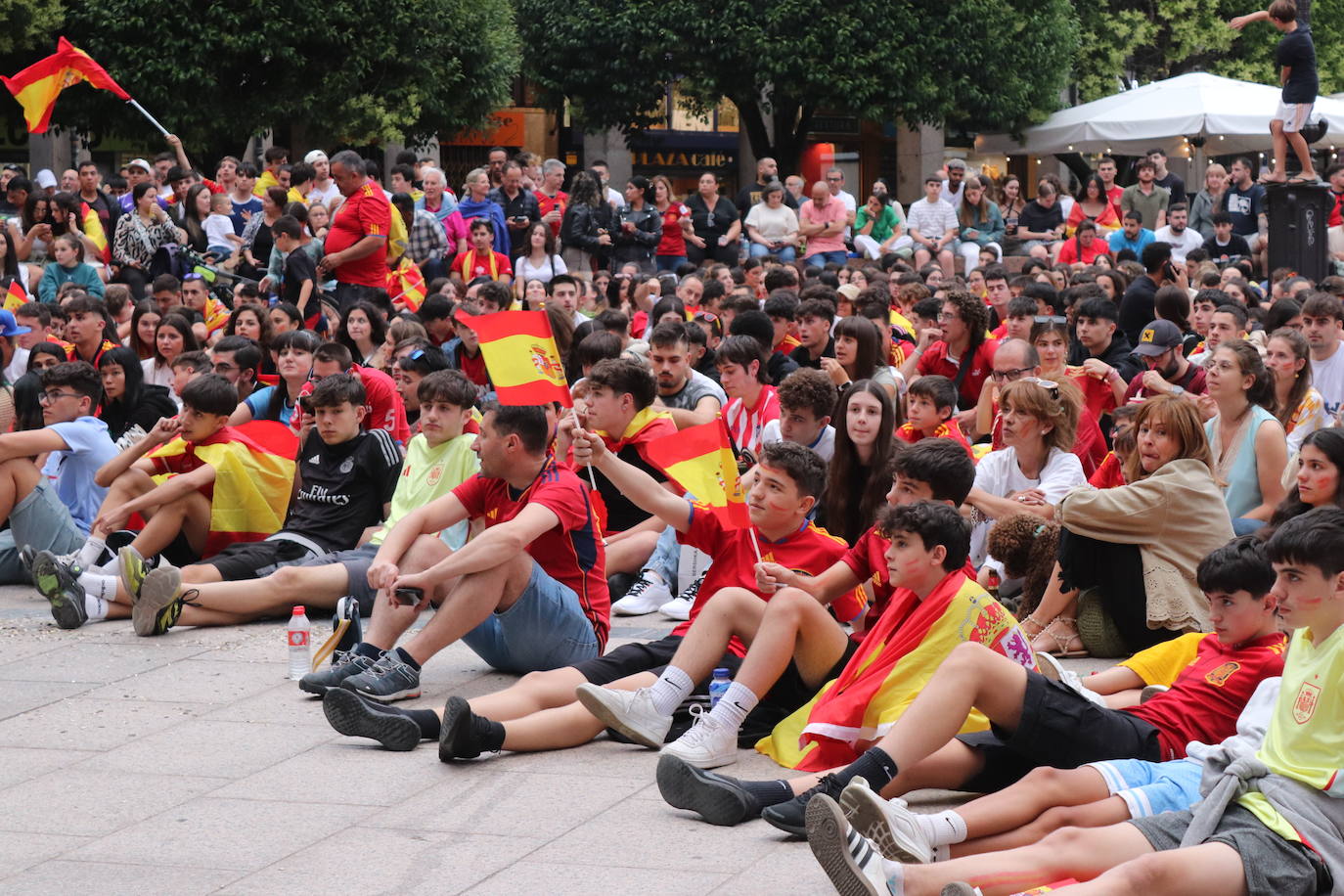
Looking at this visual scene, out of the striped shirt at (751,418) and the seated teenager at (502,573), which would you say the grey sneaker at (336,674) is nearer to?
Answer: the seated teenager at (502,573)

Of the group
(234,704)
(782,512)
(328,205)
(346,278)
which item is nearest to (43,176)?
(328,205)

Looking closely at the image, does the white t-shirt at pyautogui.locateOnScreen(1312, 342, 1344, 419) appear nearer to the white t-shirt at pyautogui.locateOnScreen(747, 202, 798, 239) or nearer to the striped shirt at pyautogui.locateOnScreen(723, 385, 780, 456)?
the striped shirt at pyautogui.locateOnScreen(723, 385, 780, 456)

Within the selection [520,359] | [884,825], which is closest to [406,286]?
[520,359]

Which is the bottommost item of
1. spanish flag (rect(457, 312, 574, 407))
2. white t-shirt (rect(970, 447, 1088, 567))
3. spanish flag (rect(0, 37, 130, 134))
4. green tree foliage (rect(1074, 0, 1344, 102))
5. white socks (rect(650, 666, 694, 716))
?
white socks (rect(650, 666, 694, 716))

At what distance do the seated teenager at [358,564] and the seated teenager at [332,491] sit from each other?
0.20 meters

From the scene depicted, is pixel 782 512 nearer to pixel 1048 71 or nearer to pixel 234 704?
pixel 234 704

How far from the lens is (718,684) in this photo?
20.0ft

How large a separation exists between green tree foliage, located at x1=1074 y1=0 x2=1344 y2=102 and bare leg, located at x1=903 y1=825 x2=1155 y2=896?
103 feet

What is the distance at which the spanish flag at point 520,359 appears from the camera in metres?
6.74

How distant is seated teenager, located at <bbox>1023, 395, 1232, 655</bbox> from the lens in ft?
23.0

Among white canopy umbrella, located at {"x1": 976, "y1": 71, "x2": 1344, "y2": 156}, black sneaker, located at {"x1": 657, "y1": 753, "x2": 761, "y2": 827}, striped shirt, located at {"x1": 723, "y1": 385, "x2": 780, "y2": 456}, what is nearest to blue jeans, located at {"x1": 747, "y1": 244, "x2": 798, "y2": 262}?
white canopy umbrella, located at {"x1": 976, "y1": 71, "x2": 1344, "y2": 156}

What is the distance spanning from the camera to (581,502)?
6875 mm

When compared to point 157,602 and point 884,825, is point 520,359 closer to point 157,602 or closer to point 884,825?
point 157,602

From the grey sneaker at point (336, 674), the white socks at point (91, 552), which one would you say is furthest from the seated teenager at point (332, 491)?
the grey sneaker at point (336, 674)
